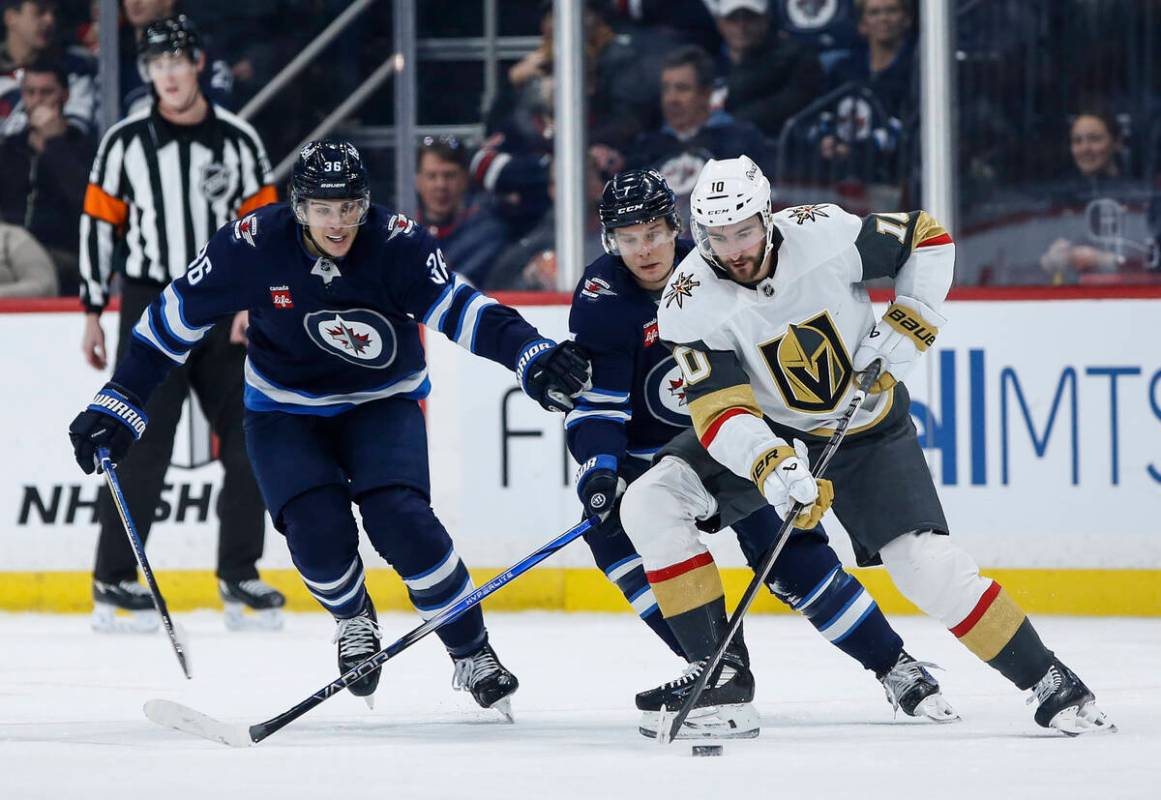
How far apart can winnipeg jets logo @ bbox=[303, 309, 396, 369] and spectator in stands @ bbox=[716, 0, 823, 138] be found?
2.23 m

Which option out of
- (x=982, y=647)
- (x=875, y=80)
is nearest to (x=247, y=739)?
(x=982, y=647)

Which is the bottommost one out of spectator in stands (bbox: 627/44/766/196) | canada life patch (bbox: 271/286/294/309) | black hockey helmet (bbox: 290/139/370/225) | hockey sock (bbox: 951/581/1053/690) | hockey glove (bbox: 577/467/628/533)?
hockey sock (bbox: 951/581/1053/690)

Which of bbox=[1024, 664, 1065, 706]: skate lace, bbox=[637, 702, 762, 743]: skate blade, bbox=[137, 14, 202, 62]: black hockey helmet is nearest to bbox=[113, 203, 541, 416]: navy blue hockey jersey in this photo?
bbox=[637, 702, 762, 743]: skate blade

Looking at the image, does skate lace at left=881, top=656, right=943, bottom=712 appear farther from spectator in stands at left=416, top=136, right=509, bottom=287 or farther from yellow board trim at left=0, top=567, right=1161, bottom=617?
spectator in stands at left=416, top=136, right=509, bottom=287

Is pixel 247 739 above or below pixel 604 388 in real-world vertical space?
below

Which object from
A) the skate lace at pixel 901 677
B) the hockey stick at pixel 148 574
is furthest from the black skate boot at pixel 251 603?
the skate lace at pixel 901 677

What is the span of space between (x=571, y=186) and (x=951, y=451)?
138 cm

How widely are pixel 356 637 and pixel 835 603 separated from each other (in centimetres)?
90

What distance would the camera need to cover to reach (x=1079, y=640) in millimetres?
4684

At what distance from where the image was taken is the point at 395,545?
11.9 feet

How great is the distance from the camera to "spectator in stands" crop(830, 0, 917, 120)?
5.58 meters

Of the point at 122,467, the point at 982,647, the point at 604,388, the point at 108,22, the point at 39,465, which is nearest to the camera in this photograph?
the point at 982,647

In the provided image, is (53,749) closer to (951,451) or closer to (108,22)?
(951,451)

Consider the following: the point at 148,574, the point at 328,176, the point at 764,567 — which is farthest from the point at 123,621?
the point at 764,567
